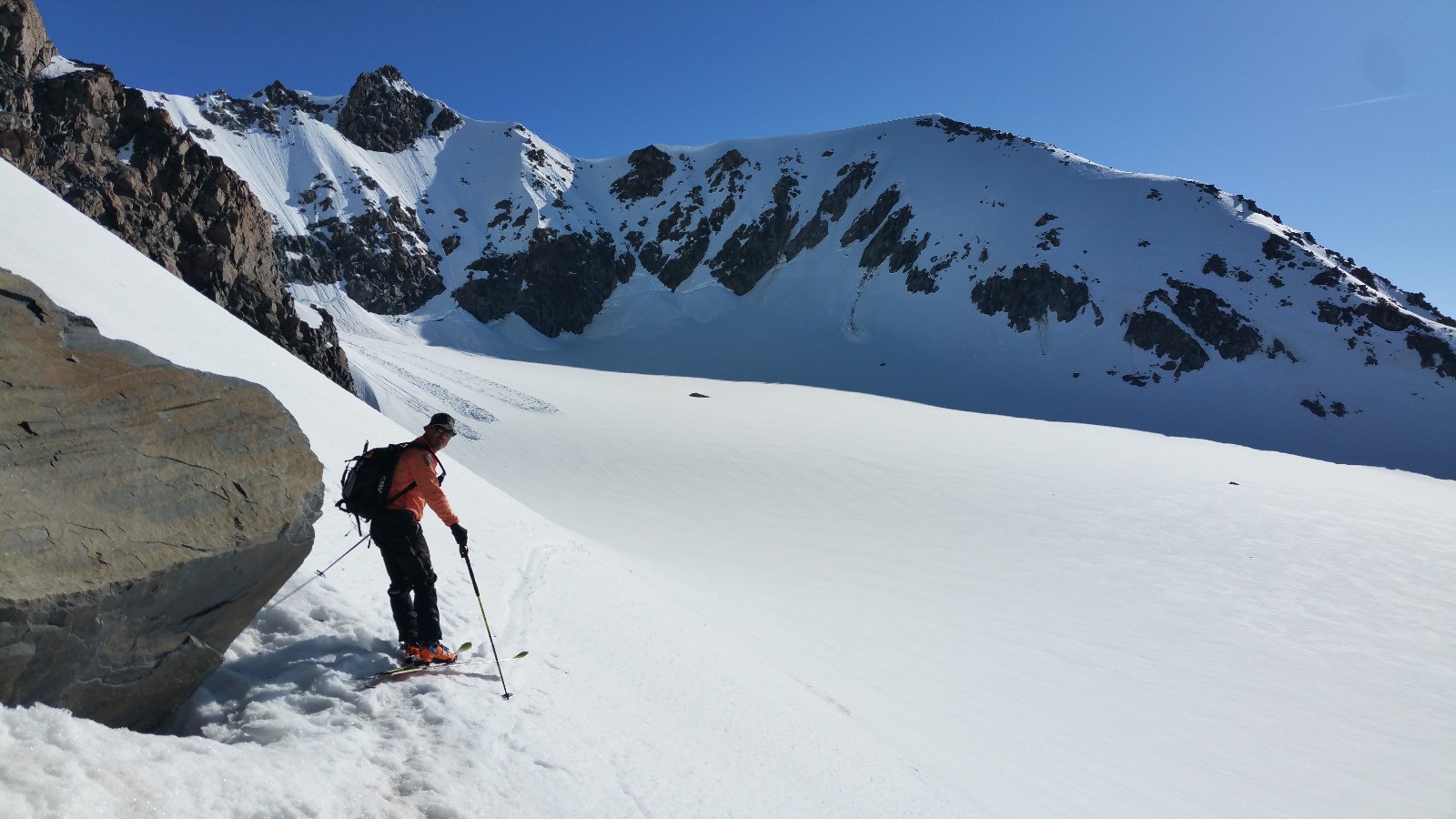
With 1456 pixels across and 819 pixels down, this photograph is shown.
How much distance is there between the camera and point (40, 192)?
28.2 feet

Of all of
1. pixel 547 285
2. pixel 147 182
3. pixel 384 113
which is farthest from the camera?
pixel 384 113

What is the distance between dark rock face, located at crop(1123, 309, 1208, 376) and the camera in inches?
1966

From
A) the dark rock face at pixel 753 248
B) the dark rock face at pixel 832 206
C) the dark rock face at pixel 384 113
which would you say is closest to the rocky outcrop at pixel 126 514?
the dark rock face at pixel 753 248

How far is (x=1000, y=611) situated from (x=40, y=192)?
14.2 metres

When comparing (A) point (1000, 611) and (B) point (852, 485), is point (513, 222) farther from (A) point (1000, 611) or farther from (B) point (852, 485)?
(A) point (1000, 611)

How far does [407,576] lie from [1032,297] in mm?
60326

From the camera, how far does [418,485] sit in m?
4.39

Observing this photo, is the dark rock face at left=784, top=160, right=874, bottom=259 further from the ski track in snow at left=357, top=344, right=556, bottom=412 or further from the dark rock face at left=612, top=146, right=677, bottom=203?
the ski track in snow at left=357, top=344, right=556, bottom=412

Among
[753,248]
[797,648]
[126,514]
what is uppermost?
[753,248]

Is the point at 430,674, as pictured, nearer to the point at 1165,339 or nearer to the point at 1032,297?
the point at 1165,339

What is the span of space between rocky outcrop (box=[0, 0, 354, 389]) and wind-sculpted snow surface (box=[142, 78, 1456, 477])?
31.2 metres

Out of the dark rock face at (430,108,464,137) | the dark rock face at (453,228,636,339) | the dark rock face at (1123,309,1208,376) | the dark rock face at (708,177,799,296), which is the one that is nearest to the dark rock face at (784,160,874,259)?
the dark rock face at (708,177,799,296)

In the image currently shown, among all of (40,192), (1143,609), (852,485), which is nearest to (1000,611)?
(1143,609)

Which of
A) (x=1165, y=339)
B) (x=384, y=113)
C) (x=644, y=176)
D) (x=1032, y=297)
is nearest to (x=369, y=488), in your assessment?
(x=1165, y=339)
